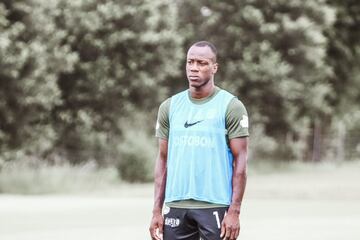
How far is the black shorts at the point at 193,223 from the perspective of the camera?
17.3 ft

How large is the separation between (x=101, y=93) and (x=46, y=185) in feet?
18.9

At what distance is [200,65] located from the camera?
531 cm

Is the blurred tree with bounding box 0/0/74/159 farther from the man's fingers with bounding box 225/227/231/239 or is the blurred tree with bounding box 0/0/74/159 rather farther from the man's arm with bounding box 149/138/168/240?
the man's fingers with bounding box 225/227/231/239

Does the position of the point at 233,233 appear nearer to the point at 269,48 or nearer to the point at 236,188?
the point at 236,188

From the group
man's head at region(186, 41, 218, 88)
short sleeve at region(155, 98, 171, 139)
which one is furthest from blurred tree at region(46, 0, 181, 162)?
man's head at region(186, 41, 218, 88)

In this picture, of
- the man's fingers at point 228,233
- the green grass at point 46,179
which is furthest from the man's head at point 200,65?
the green grass at point 46,179

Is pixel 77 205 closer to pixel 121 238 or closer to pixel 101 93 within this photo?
pixel 121 238

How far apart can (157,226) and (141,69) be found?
2718 cm

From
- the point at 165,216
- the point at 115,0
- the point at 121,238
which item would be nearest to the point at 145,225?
the point at 121,238

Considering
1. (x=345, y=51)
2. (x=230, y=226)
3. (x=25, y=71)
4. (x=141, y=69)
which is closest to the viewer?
(x=230, y=226)

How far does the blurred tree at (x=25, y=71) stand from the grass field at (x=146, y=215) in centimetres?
314

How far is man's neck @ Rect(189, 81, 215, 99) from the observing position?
531cm

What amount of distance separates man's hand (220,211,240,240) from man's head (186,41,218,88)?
2.60 feet

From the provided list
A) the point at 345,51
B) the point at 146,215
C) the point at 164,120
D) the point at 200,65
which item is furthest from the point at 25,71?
the point at 200,65
